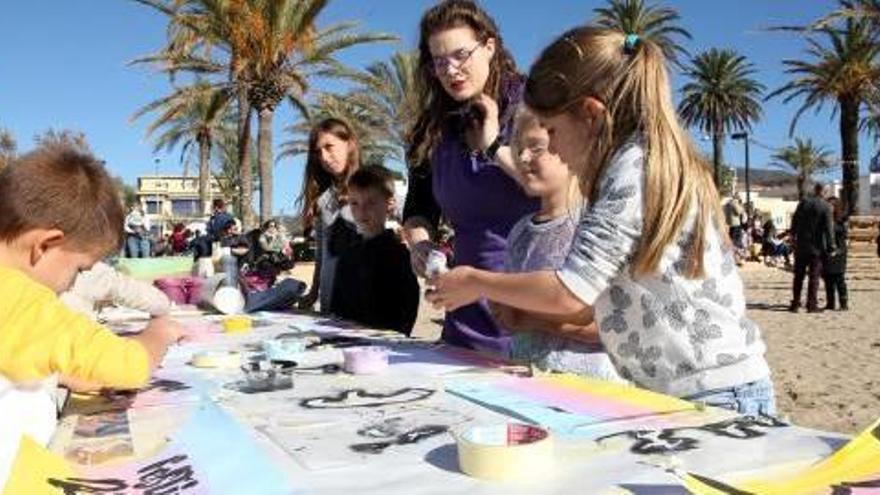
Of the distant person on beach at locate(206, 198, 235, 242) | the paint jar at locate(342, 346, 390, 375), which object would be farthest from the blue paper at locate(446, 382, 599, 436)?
the distant person on beach at locate(206, 198, 235, 242)

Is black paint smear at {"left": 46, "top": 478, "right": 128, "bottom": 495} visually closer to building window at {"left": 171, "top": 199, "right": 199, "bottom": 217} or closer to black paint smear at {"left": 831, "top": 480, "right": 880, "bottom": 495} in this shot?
black paint smear at {"left": 831, "top": 480, "right": 880, "bottom": 495}

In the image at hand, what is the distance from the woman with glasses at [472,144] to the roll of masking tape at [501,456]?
4.54 ft

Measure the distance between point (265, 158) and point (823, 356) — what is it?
45.1 feet

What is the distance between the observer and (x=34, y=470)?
1.45 metres

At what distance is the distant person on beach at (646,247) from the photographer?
5.76 feet

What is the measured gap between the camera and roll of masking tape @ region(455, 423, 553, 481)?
132 cm

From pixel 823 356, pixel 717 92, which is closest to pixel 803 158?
pixel 717 92

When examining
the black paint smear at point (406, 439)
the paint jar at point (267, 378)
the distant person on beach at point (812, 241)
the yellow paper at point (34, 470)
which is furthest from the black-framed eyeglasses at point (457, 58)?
the distant person on beach at point (812, 241)

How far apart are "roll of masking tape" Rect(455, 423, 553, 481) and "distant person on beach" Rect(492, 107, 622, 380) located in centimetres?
77

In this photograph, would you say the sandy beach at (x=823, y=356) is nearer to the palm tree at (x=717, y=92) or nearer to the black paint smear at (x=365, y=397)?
the black paint smear at (x=365, y=397)

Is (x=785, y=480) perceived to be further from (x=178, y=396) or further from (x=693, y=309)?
(x=178, y=396)

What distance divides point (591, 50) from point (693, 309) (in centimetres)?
55

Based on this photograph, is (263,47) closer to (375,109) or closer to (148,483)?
(375,109)

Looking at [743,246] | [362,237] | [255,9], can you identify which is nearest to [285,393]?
[362,237]
